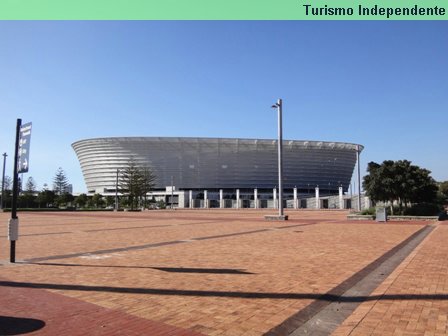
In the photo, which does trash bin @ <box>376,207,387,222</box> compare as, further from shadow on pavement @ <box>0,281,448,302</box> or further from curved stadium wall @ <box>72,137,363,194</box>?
curved stadium wall @ <box>72,137,363,194</box>

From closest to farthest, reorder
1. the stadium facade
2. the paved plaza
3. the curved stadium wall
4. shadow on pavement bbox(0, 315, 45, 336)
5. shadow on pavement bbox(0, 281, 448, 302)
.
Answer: shadow on pavement bbox(0, 315, 45, 336) → the paved plaza → shadow on pavement bbox(0, 281, 448, 302) → the stadium facade → the curved stadium wall

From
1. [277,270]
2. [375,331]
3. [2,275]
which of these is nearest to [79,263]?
[2,275]

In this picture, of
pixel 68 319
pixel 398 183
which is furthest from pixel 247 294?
pixel 398 183

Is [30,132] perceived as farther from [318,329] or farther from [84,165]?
[84,165]

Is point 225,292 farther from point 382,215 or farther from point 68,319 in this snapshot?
point 382,215

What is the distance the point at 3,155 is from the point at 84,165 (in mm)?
100576

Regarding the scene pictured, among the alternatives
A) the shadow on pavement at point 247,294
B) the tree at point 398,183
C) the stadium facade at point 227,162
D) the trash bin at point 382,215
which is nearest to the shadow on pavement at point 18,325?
the shadow on pavement at point 247,294

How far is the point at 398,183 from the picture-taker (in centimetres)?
3375

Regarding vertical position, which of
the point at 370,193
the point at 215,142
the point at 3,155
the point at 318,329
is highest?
the point at 215,142

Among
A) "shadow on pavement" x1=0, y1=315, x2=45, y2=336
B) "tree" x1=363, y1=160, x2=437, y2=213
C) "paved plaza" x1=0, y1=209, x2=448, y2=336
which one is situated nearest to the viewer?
"shadow on pavement" x1=0, y1=315, x2=45, y2=336

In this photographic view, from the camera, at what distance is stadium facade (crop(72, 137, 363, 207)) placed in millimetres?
141500

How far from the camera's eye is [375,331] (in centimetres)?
504

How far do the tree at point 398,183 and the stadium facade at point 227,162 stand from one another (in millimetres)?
103261

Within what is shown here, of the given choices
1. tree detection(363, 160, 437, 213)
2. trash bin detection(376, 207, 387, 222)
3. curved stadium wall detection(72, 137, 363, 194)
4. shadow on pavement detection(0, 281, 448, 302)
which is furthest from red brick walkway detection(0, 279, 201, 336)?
curved stadium wall detection(72, 137, 363, 194)
